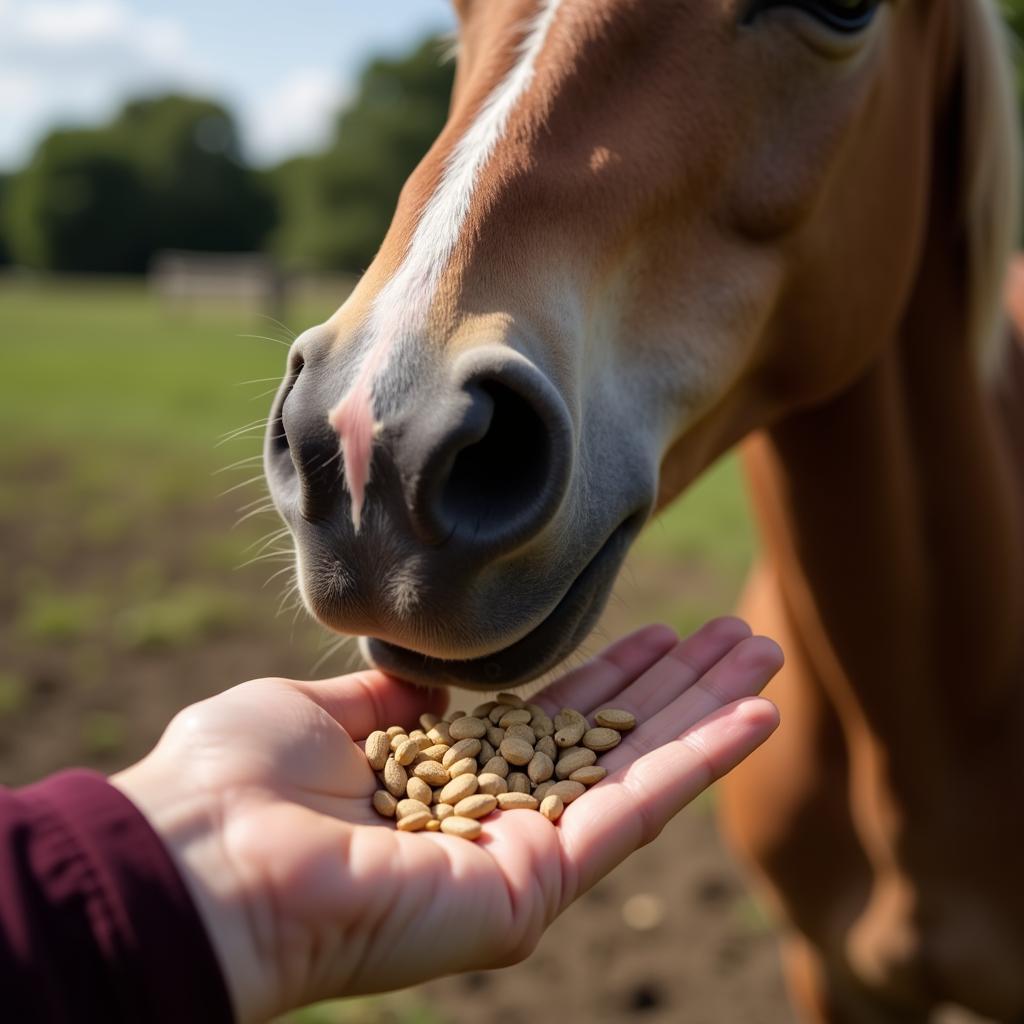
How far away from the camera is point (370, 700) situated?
1581 mm

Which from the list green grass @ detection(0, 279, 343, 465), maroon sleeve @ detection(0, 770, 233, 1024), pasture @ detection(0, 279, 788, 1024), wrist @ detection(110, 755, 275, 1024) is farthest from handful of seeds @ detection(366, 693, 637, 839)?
green grass @ detection(0, 279, 343, 465)

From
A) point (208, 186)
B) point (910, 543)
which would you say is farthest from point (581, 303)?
point (208, 186)

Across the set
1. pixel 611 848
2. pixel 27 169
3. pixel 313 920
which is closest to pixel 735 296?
pixel 611 848

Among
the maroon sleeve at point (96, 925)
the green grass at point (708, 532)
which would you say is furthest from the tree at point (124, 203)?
the maroon sleeve at point (96, 925)

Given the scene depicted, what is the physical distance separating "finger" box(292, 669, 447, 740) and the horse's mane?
1.28 metres

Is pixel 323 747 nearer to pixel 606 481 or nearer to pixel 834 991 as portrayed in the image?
pixel 606 481

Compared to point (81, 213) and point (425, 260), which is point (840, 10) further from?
point (81, 213)

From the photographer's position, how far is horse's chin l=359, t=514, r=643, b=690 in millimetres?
1337

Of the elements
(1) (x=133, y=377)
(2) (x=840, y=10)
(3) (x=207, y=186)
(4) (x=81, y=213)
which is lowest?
(4) (x=81, y=213)

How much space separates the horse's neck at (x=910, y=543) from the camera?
1.98m

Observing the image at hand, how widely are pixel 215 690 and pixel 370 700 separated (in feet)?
9.86

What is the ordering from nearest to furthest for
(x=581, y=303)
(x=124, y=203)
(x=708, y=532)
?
(x=581, y=303) → (x=708, y=532) → (x=124, y=203)

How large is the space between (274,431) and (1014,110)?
1.62 meters

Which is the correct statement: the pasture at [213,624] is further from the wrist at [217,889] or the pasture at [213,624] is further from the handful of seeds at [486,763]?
the wrist at [217,889]
